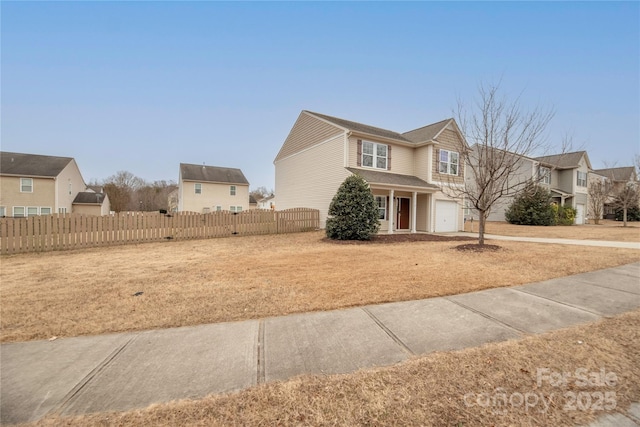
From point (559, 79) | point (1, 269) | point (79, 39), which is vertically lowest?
point (1, 269)

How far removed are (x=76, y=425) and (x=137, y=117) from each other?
92.2 feet

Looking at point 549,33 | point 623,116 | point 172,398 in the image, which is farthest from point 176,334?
point 623,116

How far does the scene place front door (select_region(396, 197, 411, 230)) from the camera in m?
17.2

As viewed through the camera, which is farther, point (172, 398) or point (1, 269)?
point (1, 269)

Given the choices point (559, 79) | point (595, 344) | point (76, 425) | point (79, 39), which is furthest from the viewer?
point (559, 79)

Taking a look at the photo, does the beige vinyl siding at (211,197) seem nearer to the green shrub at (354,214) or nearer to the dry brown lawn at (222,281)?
the dry brown lawn at (222,281)

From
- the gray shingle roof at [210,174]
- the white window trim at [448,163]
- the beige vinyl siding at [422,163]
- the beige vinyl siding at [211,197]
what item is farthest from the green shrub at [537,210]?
the gray shingle roof at [210,174]

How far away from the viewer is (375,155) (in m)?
16.0

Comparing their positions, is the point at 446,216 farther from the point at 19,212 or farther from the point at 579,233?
the point at 19,212

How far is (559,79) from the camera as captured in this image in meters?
12.8

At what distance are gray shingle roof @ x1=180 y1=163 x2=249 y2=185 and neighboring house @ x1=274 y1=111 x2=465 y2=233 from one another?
18.0m

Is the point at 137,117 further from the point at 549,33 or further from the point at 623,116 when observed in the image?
the point at 623,116

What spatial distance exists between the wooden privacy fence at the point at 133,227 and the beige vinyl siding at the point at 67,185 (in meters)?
22.0

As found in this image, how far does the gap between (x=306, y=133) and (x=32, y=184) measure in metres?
27.2
